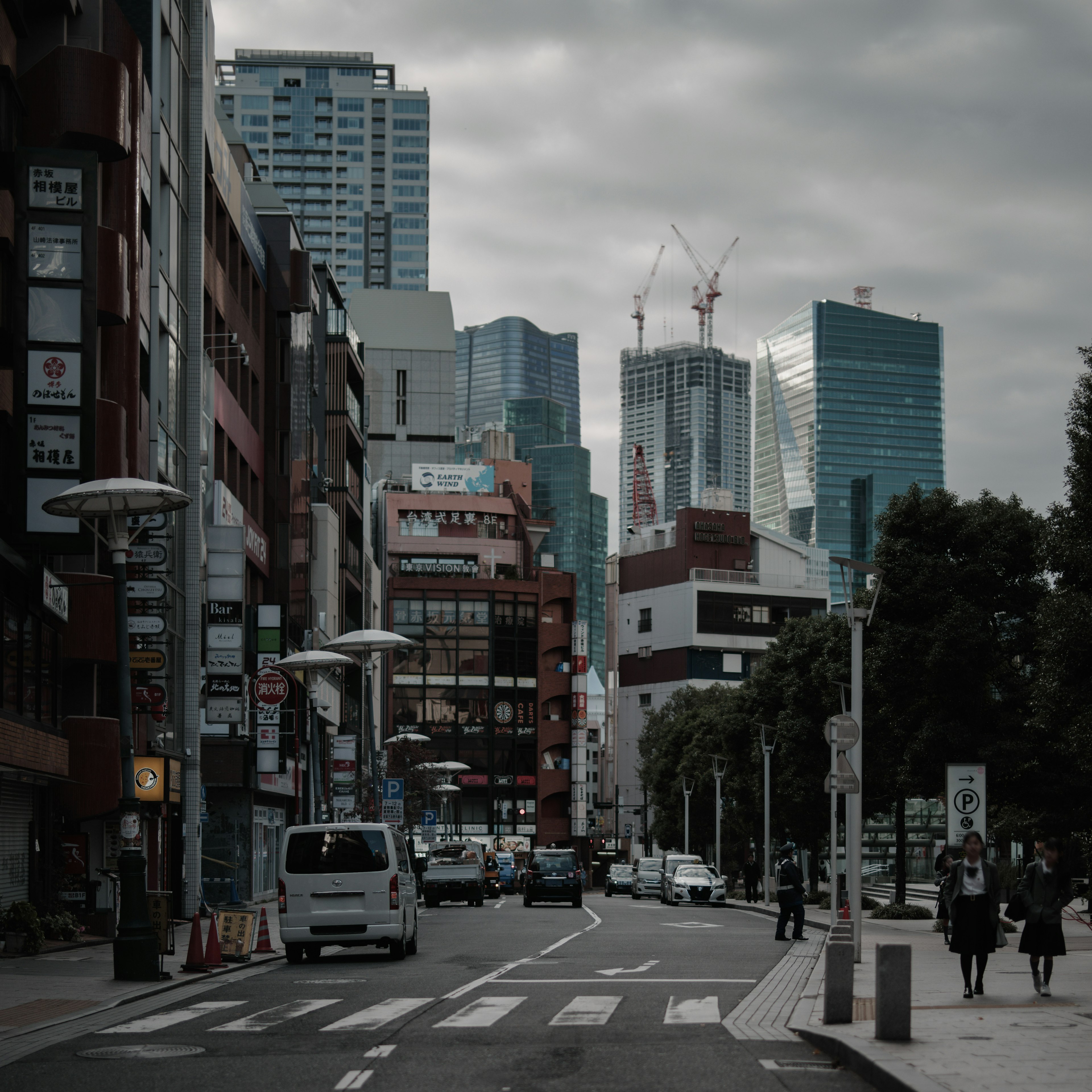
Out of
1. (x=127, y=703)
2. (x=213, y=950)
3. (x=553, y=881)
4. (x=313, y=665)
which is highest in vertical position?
(x=313, y=665)

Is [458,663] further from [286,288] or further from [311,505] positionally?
[286,288]

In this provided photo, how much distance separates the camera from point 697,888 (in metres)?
56.1

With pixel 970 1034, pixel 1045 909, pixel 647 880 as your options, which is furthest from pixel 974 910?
pixel 647 880

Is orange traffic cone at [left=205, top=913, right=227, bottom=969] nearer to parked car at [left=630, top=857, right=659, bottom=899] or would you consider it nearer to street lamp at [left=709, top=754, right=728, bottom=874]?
parked car at [left=630, top=857, right=659, bottom=899]

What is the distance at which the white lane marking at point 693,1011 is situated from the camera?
15508mm

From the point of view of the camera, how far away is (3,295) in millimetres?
24781

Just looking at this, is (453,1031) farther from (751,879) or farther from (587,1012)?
(751,879)

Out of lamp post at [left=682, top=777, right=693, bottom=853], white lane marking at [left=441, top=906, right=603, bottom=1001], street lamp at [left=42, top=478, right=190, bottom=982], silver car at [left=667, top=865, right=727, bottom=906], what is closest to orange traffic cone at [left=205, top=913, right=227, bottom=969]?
street lamp at [left=42, top=478, right=190, bottom=982]

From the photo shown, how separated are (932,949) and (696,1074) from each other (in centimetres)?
1806

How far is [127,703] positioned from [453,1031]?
8076 mm

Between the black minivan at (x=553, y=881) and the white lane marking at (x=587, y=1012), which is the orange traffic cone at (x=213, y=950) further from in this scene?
the black minivan at (x=553, y=881)

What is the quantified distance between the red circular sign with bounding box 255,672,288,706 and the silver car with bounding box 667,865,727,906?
→ 24859mm

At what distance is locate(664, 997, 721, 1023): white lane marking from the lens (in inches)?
611

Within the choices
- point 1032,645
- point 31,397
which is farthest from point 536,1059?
point 1032,645
